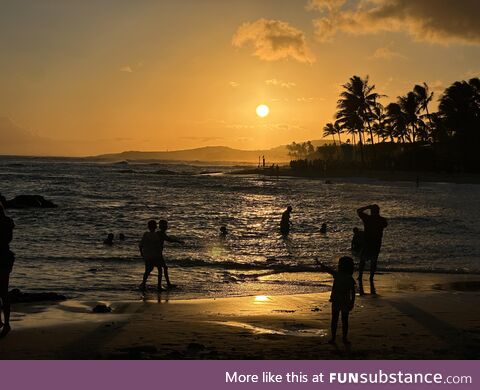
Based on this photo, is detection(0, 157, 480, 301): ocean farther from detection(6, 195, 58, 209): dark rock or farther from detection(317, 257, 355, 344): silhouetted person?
detection(317, 257, 355, 344): silhouetted person

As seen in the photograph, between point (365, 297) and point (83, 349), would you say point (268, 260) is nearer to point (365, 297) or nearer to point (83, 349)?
point (365, 297)

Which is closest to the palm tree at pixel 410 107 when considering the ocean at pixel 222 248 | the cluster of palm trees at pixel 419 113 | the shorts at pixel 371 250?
the cluster of palm trees at pixel 419 113

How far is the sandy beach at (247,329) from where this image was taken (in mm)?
6680

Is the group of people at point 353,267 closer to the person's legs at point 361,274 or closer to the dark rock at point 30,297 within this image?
the person's legs at point 361,274

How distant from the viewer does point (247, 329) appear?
7980mm

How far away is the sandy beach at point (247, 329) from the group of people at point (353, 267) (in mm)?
393

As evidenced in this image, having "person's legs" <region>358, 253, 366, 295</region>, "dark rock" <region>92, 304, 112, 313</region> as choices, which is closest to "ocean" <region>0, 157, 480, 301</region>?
"person's legs" <region>358, 253, 366, 295</region>

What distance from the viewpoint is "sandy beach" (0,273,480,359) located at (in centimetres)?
668

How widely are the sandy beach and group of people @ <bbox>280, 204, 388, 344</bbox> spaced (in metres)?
0.39

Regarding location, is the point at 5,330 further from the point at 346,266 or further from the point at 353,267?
the point at 353,267

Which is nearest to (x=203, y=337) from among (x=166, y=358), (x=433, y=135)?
(x=166, y=358)

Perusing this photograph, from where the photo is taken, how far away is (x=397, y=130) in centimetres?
8456

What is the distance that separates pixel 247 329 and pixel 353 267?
5.75 ft
